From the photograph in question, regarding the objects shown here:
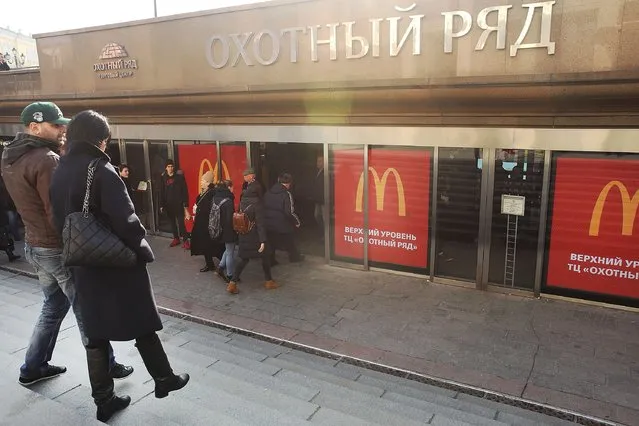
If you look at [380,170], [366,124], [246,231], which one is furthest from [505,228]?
[246,231]

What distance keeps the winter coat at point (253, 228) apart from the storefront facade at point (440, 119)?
61.5 inches

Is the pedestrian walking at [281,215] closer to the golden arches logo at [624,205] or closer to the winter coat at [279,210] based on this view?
the winter coat at [279,210]

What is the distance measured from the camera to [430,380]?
467 cm

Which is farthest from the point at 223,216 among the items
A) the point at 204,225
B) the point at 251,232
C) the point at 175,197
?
the point at 175,197

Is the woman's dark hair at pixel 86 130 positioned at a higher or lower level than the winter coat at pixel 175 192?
higher

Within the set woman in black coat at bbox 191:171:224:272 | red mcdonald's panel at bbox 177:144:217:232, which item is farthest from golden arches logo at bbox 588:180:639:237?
red mcdonald's panel at bbox 177:144:217:232

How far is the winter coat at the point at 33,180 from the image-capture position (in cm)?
338

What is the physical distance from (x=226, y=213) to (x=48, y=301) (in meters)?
3.51

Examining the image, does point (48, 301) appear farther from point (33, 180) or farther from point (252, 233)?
point (252, 233)

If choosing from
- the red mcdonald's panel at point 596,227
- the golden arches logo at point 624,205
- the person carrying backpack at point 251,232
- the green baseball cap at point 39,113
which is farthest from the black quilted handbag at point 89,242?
the golden arches logo at point 624,205

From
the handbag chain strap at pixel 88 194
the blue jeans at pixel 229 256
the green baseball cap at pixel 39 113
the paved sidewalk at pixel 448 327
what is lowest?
the paved sidewalk at pixel 448 327

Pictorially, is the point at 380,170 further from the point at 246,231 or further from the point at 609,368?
the point at 609,368

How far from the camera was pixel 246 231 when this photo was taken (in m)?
6.90

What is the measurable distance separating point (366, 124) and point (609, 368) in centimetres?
450
